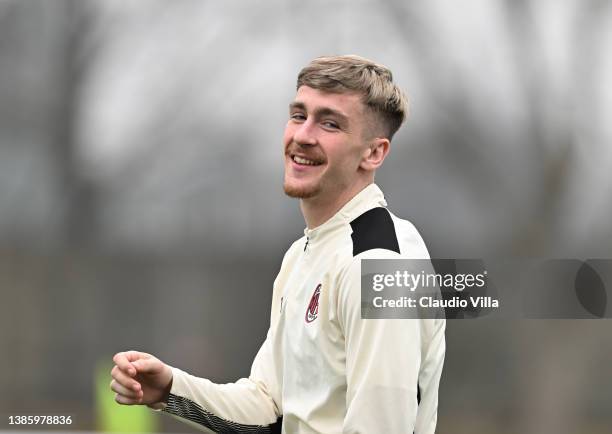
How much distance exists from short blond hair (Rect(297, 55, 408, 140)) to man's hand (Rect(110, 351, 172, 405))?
82 centimetres

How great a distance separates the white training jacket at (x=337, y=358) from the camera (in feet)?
8.70

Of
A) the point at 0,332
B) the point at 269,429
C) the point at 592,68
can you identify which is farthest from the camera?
the point at 0,332

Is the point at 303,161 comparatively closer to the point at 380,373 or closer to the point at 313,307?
the point at 313,307

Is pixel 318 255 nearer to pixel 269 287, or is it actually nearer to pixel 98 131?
pixel 269 287

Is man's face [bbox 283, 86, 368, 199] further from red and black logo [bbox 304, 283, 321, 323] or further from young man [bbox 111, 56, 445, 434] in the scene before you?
red and black logo [bbox 304, 283, 321, 323]

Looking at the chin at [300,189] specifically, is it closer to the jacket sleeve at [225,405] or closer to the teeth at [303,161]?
the teeth at [303,161]

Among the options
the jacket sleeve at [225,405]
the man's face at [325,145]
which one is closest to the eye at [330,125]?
the man's face at [325,145]

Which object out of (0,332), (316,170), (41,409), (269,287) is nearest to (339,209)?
(316,170)

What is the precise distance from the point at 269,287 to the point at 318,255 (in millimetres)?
7471

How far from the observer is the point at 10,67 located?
39.4 feet

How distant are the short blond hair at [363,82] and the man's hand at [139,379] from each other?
0.82 metres

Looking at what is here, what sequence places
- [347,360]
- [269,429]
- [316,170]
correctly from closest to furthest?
[347,360] < [316,170] < [269,429]

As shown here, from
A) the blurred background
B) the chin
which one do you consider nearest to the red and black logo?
the chin

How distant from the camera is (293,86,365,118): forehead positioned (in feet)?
9.69
